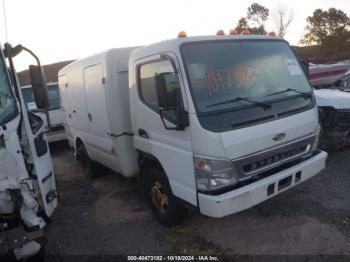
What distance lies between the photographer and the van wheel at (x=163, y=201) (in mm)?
4133

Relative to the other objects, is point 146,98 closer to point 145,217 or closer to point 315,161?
point 145,217

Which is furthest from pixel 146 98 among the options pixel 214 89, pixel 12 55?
pixel 12 55

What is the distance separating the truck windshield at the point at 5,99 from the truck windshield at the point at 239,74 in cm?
183

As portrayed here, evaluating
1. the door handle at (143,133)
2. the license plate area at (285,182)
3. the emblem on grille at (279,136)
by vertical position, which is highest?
the emblem on grille at (279,136)

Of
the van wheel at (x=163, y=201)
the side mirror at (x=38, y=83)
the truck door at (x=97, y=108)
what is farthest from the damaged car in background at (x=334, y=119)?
the side mirror at (x=38, y=83)

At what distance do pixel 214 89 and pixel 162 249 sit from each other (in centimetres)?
196

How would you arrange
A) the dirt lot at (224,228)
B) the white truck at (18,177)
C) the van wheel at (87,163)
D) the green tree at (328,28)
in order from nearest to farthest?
the white truck at (18,177), the dirt lot at (224,228), the van wheel at (87,163), the green tree at (328,28)

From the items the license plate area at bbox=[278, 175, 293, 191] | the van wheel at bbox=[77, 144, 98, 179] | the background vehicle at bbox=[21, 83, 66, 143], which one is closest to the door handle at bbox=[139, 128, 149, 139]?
the license plate area at bbox=[278, 175, 293, 191]

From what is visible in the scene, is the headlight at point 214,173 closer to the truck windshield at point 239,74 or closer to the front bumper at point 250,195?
the front bumper at point 250,195

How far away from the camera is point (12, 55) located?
362 cm

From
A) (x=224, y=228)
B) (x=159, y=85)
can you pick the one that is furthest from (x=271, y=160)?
(x=159, y=85)

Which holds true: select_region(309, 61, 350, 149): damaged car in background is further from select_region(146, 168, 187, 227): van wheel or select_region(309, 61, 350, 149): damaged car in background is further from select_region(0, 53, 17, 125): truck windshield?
select_region(0, 53, 17, 125): truck windshield

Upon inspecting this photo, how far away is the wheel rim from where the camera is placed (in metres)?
4.32

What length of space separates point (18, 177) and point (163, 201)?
178 cm
